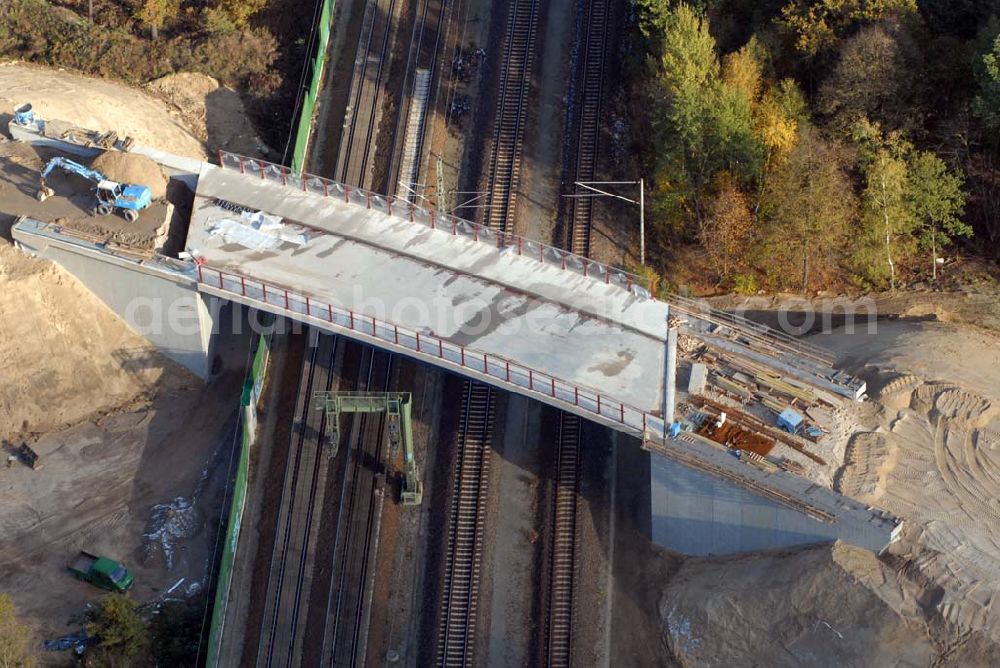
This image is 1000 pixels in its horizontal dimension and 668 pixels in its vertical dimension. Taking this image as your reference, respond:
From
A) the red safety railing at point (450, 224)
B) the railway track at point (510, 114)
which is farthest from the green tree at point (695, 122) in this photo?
the railway track at point (510, 114)

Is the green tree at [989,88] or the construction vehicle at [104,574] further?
the green tree at [989,88]

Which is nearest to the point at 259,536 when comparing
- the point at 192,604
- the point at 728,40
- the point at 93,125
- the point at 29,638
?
the point at 192,604

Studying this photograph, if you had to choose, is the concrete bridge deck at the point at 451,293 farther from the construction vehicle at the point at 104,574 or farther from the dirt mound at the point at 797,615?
the construction vehicle at the point at 104,574

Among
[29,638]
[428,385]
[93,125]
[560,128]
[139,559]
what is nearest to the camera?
[29,638]

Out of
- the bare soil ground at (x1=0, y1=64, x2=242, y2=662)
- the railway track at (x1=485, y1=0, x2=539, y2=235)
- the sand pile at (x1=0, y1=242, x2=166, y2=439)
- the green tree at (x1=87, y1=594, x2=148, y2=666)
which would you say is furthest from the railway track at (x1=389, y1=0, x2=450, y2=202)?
the green tree at (x1=87, y1=594, x2=148, y2=666)

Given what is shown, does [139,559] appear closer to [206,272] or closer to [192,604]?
[192,604]

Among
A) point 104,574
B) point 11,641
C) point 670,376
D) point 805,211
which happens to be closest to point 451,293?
point 670,376
